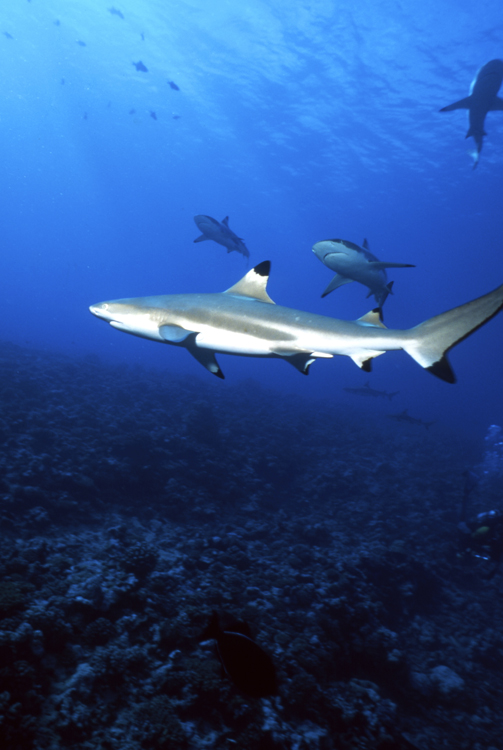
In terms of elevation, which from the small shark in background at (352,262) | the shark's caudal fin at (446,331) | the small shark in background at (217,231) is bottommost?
the shark's caudal fin at (446,331)

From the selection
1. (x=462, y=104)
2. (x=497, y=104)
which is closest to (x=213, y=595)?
(x=462, y=104)

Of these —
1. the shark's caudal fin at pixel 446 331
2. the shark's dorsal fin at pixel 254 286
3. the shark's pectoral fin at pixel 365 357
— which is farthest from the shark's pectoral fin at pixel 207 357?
the shark's caudal fin at pixel 446 331

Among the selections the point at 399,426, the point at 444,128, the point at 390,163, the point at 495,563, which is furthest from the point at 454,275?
the point at 495,563

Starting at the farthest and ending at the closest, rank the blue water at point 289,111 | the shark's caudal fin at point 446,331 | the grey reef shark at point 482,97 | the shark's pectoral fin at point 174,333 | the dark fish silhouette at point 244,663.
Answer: the blue water at point 289,111
the grey reef shark at point 482,97
the shark's pectoral fin at point 174,333
the shark's caudal fin at point 446,331
the dark fish silhouette at point 244,663

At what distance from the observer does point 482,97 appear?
11.0 metres

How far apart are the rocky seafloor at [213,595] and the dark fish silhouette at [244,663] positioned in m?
1.52

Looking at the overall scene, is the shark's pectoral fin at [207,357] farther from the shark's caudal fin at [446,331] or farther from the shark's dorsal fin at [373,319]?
the shark's caudal fin at [446,331]

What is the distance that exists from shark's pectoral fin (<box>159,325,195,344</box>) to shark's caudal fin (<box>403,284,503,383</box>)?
104 inches

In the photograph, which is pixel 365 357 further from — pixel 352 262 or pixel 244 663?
pixel 244 663

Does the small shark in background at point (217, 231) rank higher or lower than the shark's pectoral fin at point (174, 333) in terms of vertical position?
higher

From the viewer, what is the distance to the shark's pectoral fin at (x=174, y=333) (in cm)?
428

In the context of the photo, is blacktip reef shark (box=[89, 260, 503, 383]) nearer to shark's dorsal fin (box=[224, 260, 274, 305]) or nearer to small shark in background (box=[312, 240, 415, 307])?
shark's dorsal fin (box=[224, 260, 274, 305])

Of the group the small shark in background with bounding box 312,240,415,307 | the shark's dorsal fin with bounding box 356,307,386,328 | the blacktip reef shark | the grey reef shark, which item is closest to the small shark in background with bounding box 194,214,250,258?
→ the small shark in background with bounding box 312,240,415,307

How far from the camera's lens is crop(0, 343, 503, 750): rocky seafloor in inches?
154
